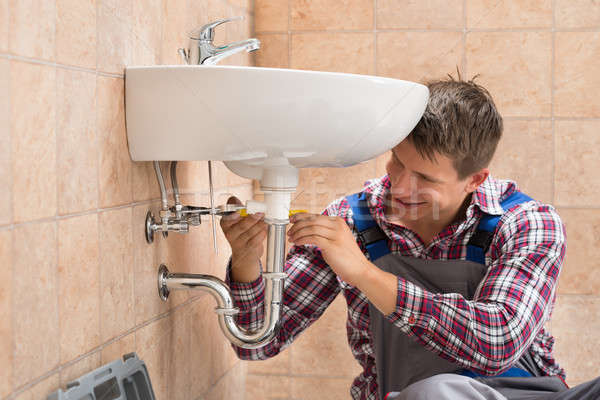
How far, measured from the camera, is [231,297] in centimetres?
107

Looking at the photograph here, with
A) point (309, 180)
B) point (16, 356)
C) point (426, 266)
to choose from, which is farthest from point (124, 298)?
point (309, 180)

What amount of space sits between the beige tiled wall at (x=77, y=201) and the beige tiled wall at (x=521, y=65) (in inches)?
25.7

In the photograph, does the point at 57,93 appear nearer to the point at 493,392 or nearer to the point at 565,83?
the point at 493,392

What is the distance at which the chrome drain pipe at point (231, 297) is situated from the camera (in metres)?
1.04

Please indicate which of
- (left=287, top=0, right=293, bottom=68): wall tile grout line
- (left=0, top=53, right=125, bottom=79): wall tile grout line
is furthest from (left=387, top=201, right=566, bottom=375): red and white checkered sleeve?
(left=287, top=0, right=293, bottom=68): wall tile grout line

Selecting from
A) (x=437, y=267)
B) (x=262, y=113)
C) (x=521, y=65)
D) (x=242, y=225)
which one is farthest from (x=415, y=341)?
(x=521, y=65)

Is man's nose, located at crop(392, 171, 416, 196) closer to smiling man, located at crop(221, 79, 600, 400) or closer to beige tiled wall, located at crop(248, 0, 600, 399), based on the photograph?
smiling man, located at crop(221, 79, 600, 400)

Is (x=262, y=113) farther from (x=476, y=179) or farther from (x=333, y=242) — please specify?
(x=476, y=179)

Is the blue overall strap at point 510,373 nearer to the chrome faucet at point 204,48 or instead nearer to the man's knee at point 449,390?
the man's knee at point 449,390

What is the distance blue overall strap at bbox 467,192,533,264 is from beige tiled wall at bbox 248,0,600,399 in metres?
0.59

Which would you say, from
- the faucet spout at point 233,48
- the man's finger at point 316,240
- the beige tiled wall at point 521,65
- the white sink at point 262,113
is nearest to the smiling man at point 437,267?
the man's finger at point 316,240

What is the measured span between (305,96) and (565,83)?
115 cm

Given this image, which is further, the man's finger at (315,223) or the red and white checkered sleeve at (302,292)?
the red and white checkered sleeve at (302,292)

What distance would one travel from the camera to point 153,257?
104 centimetres
